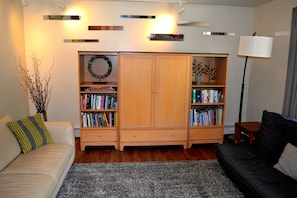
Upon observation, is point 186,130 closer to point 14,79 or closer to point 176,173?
point 176,173

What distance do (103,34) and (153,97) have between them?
1.41 metres

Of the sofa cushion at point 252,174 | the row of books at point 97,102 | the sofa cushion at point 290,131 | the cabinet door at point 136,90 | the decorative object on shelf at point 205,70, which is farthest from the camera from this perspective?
the decorative object on shelf at point 205,70

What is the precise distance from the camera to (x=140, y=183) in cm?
280

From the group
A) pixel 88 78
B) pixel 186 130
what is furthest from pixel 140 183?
pixel 88 78

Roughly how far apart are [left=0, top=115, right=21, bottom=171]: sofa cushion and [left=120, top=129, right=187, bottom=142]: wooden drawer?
1.57 metres

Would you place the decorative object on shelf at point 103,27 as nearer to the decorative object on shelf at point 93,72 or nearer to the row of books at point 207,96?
the decorative object on shelf at point 93,72

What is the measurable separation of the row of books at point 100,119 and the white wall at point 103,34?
1.77ft

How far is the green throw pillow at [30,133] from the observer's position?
8.75ft

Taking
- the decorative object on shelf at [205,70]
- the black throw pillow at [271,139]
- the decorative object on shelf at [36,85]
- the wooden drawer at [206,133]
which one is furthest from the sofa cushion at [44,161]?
the decorative object on shelf at [205,70]

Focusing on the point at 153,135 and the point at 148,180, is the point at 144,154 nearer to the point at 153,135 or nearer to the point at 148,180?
the point at 153,135

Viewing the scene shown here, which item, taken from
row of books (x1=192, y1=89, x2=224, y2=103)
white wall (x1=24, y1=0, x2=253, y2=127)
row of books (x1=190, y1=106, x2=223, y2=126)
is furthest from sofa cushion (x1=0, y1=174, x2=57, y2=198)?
row of books (x1=192, y1=89, x2=224, y2=103)

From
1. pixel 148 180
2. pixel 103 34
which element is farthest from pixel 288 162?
pixel 103 34

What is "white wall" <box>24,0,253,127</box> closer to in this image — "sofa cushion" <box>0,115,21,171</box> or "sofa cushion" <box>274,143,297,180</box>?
"sofa cushion" <box>0,115,21,171</box>

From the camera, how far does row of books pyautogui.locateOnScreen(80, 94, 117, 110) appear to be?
3.77 meters
